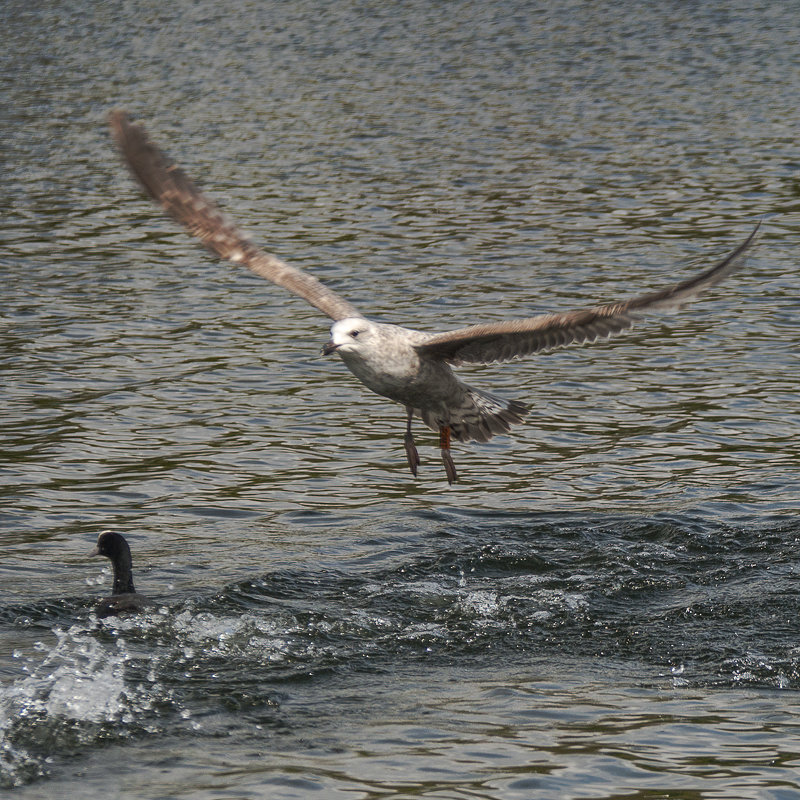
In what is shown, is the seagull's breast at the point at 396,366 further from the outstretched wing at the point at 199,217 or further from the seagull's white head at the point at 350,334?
the outstretched wing at the point at 199,217

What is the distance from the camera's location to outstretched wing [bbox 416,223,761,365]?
7.57m

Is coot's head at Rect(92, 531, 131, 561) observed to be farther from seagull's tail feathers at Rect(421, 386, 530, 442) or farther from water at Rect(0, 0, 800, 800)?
seagull's tail feathers at Rect(421, 386, 530, 442)

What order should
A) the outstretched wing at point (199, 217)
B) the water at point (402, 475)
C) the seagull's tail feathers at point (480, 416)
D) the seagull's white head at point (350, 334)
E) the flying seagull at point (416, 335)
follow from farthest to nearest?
the seagull's tail feathers at point (480, 416), the outstretched wing at point (199, 217), the seagull's white head at point (350, 334), the flying seagull at point (416, 335), the water at point (402, 475)

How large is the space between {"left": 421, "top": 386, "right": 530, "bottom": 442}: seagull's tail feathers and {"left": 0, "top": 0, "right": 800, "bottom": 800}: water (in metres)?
0.67

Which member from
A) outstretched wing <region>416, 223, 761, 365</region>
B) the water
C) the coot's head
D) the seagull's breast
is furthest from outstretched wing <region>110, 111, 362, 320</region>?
the coot's head

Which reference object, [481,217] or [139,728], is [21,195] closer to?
[481,217]

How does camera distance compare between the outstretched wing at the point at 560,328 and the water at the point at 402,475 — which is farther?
the outstretched wing at the point at 560,328

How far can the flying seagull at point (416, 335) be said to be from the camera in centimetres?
839

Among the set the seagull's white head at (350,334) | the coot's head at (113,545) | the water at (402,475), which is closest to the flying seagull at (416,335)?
the seagull's white head at (350,334)

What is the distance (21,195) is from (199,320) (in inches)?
260

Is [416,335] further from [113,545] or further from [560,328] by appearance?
[113,545]

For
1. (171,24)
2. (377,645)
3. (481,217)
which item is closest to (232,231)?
(377,645)

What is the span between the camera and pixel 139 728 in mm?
6965

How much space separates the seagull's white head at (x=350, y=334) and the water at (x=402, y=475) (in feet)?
5.05
